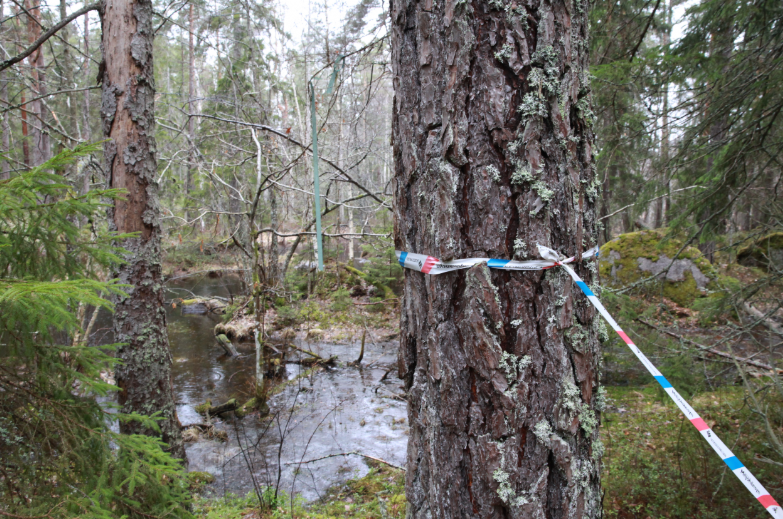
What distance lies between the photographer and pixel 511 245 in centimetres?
121

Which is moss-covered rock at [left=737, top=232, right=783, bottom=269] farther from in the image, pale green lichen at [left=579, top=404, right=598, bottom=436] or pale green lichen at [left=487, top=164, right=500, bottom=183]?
pale green lichen at [left=487, top=164, right=500, bottom=183]

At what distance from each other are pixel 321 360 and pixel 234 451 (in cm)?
302

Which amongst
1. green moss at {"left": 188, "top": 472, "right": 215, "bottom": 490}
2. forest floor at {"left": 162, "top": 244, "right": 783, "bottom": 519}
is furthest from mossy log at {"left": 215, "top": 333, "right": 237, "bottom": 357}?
forest floor at {"left": 162, "top": 244, "right": 783, "bottom": 519}

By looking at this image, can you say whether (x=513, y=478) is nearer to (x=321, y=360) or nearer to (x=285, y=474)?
(x=285, y=474)

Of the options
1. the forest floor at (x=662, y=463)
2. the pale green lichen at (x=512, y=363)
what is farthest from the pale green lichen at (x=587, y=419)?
the forest floor at (x=662, y=463)

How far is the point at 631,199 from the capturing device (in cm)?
1208

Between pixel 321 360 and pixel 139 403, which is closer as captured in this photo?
pixel 139 403

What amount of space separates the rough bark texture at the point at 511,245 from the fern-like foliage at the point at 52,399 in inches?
58.1

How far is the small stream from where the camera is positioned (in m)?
4.69

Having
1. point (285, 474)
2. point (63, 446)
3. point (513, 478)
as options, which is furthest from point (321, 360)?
point (513, 478)

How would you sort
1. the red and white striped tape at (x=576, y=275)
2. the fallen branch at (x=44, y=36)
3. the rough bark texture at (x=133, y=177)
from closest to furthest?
the red and white striped tape at (x=576, y=275), the fallen branch at (x=44, y=36), the rough bark texture at (x=133, y=177)

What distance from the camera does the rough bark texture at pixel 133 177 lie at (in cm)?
386

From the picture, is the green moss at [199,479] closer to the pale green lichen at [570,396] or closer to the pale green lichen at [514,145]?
the pale green lichen at [570,396]

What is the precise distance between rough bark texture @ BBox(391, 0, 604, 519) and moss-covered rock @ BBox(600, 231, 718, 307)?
333 inches
